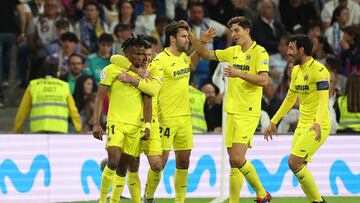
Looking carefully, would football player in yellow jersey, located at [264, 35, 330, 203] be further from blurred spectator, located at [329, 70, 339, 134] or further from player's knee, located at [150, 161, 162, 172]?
blurred spectator, located at [329, 70, 339, 134]

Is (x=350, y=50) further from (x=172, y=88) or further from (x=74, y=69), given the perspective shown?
(x=172, y=88)

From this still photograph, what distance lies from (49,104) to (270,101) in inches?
153

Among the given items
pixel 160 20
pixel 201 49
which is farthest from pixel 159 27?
pixel 201 49

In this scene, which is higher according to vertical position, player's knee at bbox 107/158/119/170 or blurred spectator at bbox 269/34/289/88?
blurred spectator at bbox 269/34/289/88

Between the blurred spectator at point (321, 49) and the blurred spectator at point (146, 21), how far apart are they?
296 centimetres

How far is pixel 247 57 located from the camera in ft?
56.0

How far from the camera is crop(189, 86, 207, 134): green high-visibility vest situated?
20.8 m

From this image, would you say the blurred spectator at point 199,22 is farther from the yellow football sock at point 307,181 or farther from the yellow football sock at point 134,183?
the yellow football sock at point 134,183

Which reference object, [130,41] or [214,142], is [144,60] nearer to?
[130,41]

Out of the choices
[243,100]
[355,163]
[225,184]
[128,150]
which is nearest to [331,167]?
[355,163]

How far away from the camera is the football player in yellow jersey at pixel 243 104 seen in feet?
55.4

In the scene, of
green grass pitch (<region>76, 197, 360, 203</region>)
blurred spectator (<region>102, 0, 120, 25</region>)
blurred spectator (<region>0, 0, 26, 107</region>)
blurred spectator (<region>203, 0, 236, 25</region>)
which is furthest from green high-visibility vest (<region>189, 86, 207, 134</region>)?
blurred spectator (<region>0, 0, 26, 107</region>)

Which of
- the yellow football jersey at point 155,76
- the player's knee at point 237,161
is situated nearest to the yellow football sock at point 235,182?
the player's knee at point 237,161

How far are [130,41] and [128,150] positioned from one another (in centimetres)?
134
